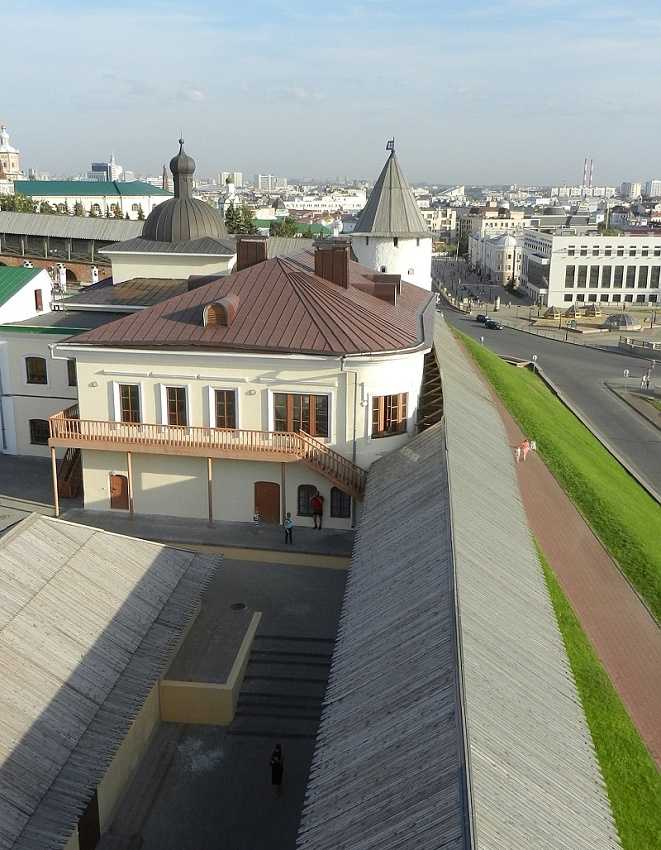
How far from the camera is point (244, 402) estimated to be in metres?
26.9

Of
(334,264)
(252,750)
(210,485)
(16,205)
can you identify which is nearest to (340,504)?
(210,485)

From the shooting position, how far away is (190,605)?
63.5ft

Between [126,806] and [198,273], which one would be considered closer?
[126,806]

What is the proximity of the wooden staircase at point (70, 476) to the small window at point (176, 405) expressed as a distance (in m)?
5.05

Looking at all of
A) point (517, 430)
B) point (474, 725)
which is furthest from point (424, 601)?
point (517, 430)

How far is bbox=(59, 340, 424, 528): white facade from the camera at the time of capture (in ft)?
86.3

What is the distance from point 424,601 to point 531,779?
179 inches

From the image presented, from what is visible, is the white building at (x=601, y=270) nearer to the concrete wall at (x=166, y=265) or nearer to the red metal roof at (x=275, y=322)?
the concrete wall at (x=166, y=265)

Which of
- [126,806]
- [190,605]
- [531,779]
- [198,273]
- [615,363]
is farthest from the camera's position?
[615,363]

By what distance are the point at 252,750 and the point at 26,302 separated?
2618 cm

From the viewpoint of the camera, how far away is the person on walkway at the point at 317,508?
1062 inches

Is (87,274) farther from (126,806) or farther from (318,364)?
(126,806)

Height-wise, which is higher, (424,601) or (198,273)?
(198,273)

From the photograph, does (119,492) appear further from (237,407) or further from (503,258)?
(503,258)
